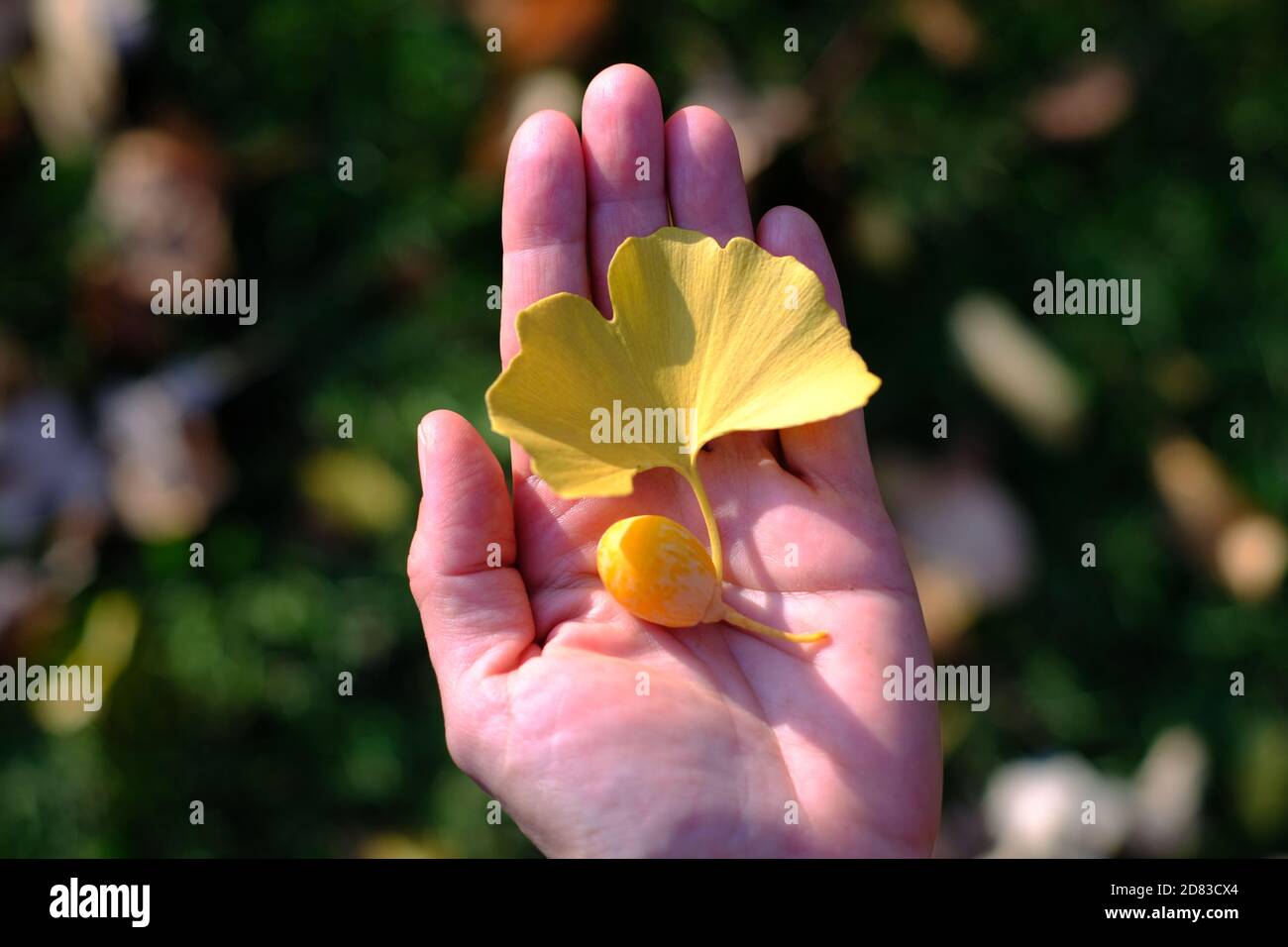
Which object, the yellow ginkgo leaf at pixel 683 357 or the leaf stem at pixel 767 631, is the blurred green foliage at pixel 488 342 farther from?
the leaf stem at pixel 767 631

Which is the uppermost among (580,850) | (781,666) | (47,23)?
(47,23)

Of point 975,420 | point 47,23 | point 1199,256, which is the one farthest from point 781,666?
point 47,23

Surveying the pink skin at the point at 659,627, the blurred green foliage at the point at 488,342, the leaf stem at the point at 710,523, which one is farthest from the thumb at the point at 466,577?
the blurred green foliage at the point at 488,342

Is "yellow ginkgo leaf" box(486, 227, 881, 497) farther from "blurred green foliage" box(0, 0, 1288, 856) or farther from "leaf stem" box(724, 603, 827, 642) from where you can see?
"blurred green foliage" box(0, 0, 1288, 856)

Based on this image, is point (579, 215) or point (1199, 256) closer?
point (579, 215)

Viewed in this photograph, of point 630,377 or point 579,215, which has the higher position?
point 579,215

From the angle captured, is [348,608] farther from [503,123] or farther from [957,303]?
[957,303]

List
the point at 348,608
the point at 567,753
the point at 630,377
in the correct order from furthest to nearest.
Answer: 1. the point at 348,608
2. the point at 630,377
3. the point at 567,753
